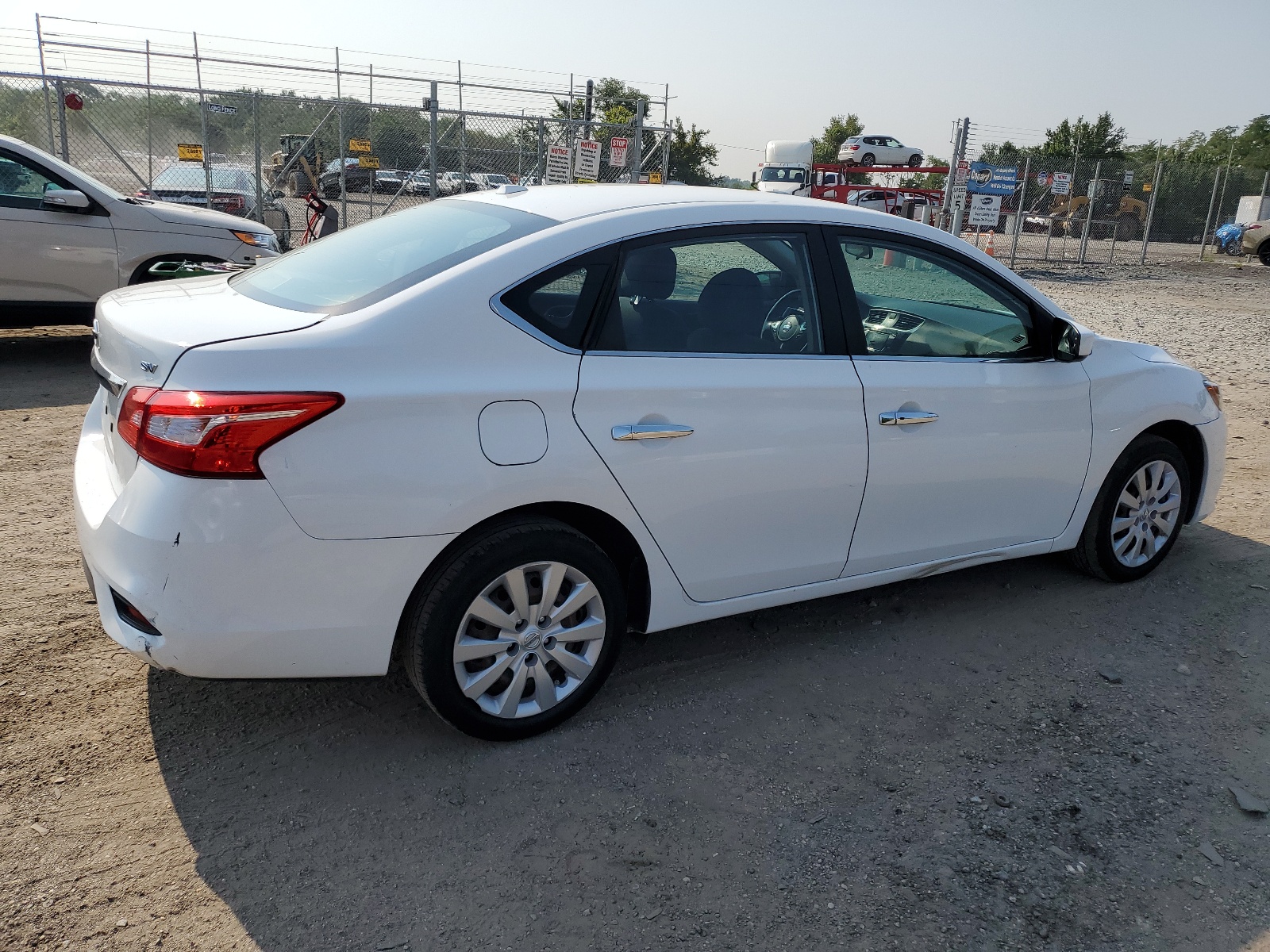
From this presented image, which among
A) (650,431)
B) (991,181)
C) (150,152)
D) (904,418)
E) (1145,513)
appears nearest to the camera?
(650,431)

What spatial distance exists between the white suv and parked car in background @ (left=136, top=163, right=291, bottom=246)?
6.18 metres

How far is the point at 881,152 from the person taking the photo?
122 ft

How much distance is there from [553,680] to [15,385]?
6.21m

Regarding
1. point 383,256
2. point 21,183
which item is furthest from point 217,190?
point 383,256

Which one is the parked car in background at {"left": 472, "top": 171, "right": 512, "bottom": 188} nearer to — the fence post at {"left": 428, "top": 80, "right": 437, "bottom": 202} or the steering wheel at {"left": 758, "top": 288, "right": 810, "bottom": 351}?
the fence post at {"left": 428, "top": 80, "right": 437, "bottom": 202}

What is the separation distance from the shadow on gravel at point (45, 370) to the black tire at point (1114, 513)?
643 cm

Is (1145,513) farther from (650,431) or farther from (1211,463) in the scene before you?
(650,431)

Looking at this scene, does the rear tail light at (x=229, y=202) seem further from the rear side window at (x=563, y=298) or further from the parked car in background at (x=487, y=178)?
the rear side window at (x=563, y=298)

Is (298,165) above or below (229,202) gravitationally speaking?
above

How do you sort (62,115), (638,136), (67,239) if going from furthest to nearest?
(638,136) → (62,115) → (67,239)

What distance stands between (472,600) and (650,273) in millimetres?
1193

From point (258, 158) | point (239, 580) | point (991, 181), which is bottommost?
point (239, 580)

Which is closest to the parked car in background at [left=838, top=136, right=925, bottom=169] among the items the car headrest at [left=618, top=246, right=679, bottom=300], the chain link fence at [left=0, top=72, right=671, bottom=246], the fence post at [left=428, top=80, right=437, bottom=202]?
the chain link fence at [left=0, top=72, right=671, bottom=246]

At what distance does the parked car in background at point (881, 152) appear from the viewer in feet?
122
